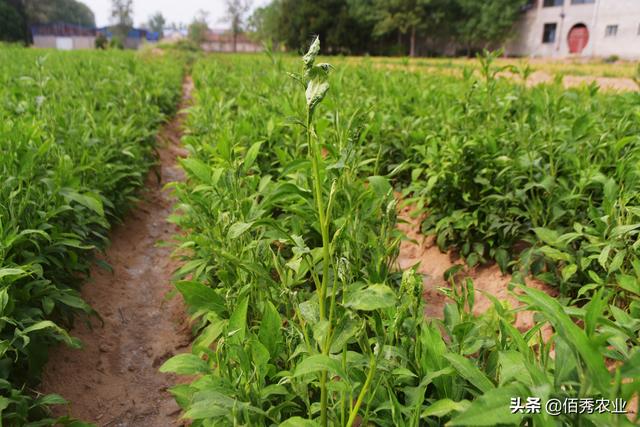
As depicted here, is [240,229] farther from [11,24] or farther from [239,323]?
[11,24]

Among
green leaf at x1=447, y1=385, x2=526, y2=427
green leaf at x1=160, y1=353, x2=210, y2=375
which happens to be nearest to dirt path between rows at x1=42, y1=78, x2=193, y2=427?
green leaf at x1=160, y1=353, x2=210, y2=375

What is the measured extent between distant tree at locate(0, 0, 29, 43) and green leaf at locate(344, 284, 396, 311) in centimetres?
5387

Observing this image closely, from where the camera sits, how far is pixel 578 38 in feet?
134

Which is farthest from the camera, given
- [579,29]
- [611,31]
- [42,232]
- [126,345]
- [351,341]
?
[579,29]

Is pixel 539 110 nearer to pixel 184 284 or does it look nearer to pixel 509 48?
pixel 184 284

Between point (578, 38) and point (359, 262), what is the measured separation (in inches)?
1842

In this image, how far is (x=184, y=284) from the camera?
1.76 m

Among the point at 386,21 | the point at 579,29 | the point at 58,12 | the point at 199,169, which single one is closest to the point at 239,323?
the point at 199,169

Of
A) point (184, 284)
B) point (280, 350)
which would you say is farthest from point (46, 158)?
point (280, 350)

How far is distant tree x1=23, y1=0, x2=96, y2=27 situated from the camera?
211 feet

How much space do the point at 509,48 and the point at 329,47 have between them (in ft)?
58.0

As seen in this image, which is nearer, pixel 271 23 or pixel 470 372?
pixel 470 372

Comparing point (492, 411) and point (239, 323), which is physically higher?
point (492, 411)

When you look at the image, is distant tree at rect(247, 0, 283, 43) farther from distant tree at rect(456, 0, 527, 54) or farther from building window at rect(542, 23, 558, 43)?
building window at rect(542, 23, 558, 43)
